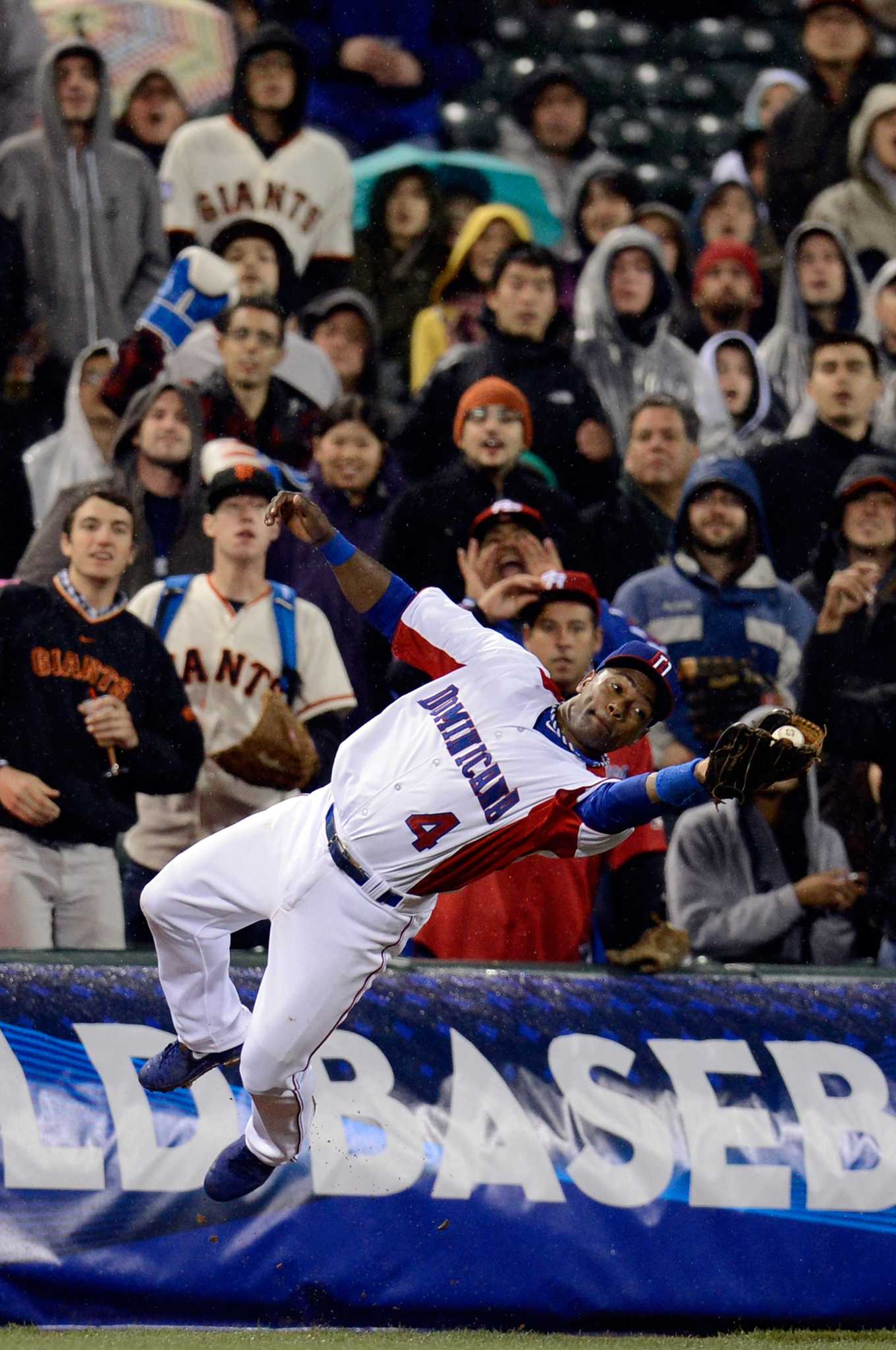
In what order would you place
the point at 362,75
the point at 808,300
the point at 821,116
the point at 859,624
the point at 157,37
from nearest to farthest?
the point at 859,624 → the point at 808,300 → the point at 157,37 → the point at 821,116 → the point at 362,75

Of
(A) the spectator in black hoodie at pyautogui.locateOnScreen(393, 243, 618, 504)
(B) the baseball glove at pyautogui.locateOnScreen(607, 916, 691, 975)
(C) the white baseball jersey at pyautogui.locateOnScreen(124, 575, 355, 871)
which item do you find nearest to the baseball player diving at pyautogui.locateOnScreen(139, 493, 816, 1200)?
(B) the baseball glove at pyautogui.locateOnScreen(607, 916, 691, 975)

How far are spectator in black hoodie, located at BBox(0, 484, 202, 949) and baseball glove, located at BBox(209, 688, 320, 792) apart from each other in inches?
6.5

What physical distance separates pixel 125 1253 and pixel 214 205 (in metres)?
5.17

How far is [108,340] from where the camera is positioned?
8523mm

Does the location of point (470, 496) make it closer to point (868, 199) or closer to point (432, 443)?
point (432, 443)

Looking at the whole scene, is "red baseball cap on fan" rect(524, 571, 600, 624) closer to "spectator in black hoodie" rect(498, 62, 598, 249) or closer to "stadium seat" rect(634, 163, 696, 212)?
"spectator in black hoodie" rect(498, 62, 598, 249)

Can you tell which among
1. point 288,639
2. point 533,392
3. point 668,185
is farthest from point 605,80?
point 288,639

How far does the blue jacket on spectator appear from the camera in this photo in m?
10.4

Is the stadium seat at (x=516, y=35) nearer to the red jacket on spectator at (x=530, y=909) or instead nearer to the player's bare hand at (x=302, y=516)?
the red jacket on spectator at (x=530, y=909)

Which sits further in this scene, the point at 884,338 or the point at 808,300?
the point at 808,300

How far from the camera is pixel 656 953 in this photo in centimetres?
605

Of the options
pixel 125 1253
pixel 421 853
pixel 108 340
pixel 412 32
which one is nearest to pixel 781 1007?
pixel 421 853

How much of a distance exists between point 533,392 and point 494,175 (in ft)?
7.33

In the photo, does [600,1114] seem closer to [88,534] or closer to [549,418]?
[88,534]
